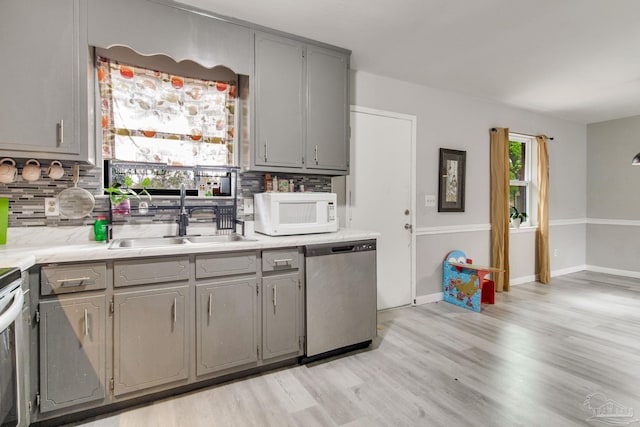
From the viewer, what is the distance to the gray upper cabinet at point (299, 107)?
8.31 ft

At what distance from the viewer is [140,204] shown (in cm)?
237

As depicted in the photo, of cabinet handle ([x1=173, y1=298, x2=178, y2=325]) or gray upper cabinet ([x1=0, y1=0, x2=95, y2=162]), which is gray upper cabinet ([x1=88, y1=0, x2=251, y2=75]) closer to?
gray upper cabinet ([x1=0, y1=0, x2=95, y2=162])

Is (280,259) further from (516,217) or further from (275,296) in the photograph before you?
(516,217)

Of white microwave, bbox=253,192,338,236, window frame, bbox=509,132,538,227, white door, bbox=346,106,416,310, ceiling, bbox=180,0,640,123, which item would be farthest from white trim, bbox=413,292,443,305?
ceiling, bbox=180,0,640,123

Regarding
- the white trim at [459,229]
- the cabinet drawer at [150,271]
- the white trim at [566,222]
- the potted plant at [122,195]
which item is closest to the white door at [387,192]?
the white trim at [459,229]

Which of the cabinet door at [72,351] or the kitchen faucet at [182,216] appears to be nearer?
the cabinet door at [72,351]

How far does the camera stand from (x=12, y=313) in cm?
132

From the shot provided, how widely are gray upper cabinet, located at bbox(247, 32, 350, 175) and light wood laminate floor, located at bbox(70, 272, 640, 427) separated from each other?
5.19 ft

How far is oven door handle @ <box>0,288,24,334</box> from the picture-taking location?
4.06 feet

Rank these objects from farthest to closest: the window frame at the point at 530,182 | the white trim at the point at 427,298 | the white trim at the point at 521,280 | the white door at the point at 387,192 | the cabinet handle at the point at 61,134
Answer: the window frame at the point at 530,182 < the white trim at the point at 521,280 < the white trim at the point at 427,298 < the white door at the point at 387,192 < the cabinet handle at the point at 61,134

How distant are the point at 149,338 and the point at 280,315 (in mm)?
826

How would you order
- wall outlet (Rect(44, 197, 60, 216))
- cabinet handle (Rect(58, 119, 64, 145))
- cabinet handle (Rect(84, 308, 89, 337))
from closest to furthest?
cabinet handle (Rect(84, 308, 89, 337)) < cabinet handle (Rect(58, 119, 64, 145)) < wall outlet (Rect(44, 197, 60, 216))

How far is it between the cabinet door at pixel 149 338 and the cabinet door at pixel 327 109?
1.50 meters
